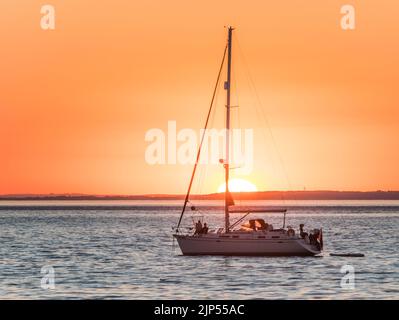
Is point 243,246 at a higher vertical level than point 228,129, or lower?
lower

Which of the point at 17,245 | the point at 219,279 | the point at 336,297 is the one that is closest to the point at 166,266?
the point at 219,279

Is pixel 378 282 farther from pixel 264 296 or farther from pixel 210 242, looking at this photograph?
pixel 210 242

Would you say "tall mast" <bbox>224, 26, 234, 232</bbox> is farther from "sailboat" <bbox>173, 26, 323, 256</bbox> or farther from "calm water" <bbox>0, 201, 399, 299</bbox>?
"calm water" <bbox>0, 201, 399, 299</bbox>

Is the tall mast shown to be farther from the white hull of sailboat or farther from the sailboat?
the white hull of sailboat

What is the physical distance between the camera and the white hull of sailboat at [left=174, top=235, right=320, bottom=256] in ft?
229

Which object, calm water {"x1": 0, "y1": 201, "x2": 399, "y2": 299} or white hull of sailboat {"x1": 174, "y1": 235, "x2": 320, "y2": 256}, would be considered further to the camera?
white hull of sailboat {"x1": 174, "y1": 235, "x2": 320, "y2": 256}

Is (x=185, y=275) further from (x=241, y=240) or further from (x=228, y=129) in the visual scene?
(x=228, y=129)

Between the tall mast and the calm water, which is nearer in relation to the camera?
the calm water

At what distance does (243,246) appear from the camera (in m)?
69.8

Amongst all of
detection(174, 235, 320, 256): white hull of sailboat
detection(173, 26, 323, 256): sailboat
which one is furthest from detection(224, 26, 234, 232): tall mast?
detection(174, 235, 320, 256): white hull of sailboat

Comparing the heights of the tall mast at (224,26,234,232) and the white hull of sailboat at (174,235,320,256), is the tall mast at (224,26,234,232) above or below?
above

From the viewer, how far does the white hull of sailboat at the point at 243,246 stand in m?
69.8

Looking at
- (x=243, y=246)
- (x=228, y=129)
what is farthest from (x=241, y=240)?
(x=228, y=129)

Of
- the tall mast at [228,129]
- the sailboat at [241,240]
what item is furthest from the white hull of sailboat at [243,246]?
the tall mast at [228,129]
